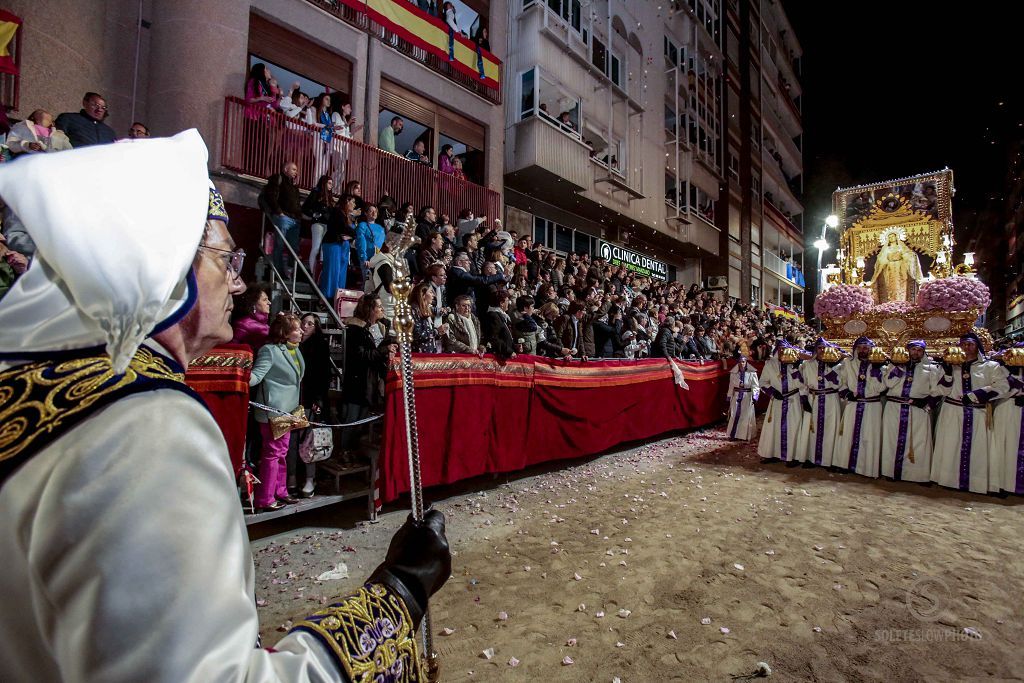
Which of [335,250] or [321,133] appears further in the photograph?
[321,133]

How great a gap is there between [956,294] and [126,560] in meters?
12.2

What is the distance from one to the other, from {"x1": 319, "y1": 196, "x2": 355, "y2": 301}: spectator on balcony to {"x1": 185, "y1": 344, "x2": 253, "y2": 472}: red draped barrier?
3939mm

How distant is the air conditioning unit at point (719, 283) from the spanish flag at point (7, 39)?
26193mm

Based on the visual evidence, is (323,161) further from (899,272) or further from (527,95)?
(899,272)

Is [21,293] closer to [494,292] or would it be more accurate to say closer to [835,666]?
[835,666]

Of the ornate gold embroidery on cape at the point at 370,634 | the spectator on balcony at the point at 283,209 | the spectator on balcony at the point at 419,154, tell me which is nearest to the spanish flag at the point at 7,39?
the spectator on balcony at the point at 283,209

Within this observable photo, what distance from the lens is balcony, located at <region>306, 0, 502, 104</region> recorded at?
11.4 meters

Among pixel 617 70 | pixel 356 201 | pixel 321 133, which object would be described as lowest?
pixel 356 201

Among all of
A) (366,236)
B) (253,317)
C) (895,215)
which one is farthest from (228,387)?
(895,215)

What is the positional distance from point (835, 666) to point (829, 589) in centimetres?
102

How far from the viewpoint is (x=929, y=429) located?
7023 mm

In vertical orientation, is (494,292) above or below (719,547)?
above

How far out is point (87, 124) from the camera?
655 centimetres

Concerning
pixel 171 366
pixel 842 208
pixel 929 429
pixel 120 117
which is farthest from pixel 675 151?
pixel 171 366
